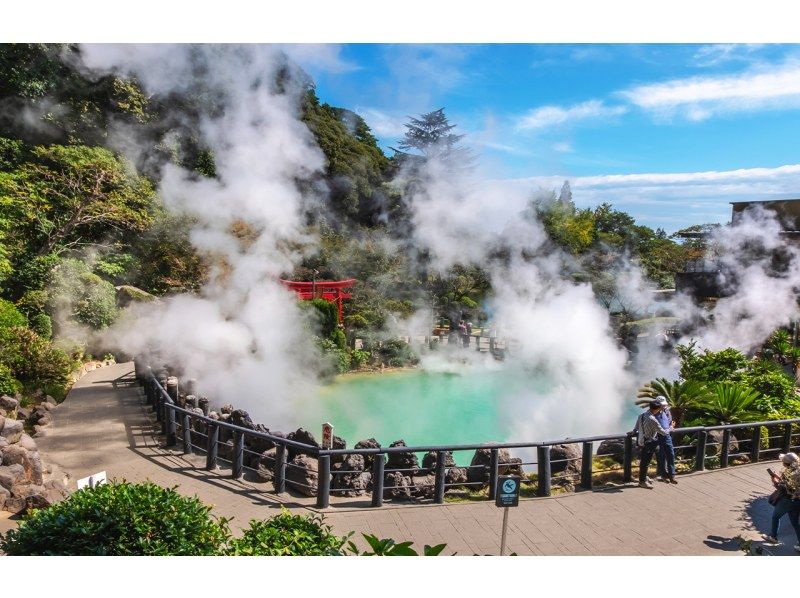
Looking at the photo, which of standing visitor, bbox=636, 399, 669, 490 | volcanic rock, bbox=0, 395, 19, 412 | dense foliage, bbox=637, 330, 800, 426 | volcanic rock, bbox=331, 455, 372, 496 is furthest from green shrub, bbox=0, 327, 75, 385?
dense foliage, bbox=637, 330, 800, 426

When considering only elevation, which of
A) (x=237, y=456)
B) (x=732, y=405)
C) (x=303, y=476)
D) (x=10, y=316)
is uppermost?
(x=10, y=316)

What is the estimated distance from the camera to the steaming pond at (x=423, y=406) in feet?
31.4

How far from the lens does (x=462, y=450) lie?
254 inches

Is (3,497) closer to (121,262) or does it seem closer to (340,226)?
(121,262)

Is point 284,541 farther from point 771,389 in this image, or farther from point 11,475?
point 771,389

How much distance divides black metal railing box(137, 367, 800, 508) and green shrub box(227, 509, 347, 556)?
194cm

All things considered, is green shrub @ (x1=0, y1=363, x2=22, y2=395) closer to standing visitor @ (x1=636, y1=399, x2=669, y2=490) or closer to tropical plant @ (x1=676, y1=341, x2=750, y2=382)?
standing visitor @ (x1=636, y1=399, x2=669, y2=490)

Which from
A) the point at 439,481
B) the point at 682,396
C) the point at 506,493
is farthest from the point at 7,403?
the point at 682,396

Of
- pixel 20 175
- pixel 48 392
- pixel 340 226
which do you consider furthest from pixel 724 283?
pixel 20 175

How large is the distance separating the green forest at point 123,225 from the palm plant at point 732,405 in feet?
27.3

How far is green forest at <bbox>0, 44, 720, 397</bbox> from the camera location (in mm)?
9875

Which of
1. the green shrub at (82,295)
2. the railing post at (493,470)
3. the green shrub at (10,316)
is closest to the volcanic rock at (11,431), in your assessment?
the green shrub at (10,316)

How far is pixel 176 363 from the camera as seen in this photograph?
1037cm

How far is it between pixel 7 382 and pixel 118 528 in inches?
250
